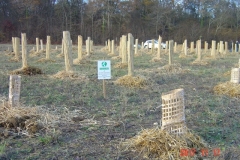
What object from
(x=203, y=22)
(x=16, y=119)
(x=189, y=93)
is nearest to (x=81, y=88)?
(x=189, y=93)

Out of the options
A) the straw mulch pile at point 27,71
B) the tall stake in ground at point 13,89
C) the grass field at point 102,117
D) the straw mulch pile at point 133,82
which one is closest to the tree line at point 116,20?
the straw mulch pile at point 27,71

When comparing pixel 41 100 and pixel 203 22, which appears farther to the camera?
pixel 203 22

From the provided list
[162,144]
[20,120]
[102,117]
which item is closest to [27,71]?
[102,117]

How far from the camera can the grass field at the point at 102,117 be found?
3854 millimetres

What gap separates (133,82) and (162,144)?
486cm

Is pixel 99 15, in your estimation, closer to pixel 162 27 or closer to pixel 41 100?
pixel 162 27

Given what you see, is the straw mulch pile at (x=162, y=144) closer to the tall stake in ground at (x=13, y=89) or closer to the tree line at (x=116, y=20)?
the tall stake in ground at (x=13, y=89)

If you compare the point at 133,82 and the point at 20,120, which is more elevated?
the point at 133,82

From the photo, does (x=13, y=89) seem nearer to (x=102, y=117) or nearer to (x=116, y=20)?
(x=102, y=117)

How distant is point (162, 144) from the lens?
3.68 m

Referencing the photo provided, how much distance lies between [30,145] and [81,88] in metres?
4.19

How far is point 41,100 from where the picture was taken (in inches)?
258

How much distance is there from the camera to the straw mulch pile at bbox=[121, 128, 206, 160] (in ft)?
11.8

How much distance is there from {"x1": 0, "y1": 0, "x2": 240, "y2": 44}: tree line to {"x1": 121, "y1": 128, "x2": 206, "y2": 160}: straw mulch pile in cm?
3959
